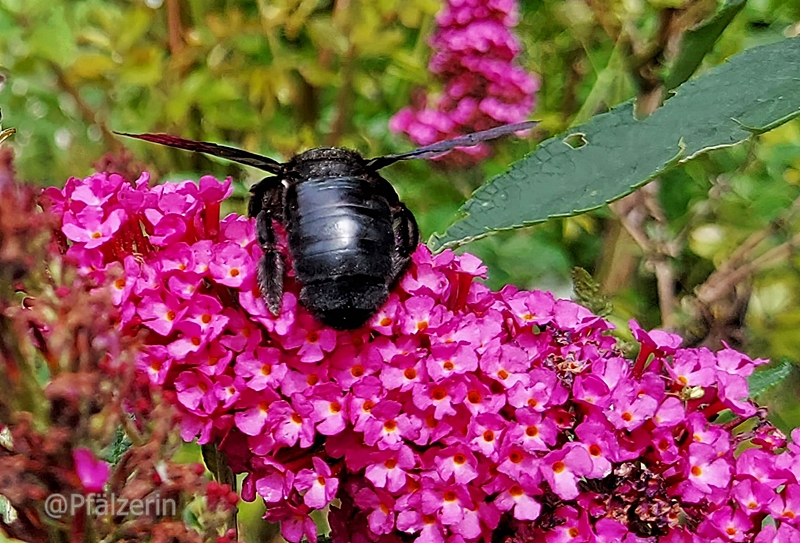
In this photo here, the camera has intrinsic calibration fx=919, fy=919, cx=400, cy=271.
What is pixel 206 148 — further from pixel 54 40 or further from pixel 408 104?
pixel 408 104

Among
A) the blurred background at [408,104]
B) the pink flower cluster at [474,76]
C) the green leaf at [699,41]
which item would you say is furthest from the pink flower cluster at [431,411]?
the pink flower cluster at [474,76]

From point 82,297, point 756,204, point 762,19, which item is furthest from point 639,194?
point 82,297

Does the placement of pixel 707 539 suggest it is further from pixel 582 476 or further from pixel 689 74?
pixel 689 74

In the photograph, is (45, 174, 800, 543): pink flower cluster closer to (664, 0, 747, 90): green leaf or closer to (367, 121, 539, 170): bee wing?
(367, 121, 539, 170): bee wing

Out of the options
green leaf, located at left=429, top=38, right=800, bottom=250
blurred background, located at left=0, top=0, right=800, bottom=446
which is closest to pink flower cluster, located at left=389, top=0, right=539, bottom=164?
blurred background, located at left=0, top=0, right=800, bottom=446

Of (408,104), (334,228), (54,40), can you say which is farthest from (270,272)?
(408,104)

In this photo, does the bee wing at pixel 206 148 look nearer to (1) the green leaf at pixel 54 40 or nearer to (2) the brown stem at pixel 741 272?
(1) the green leaf at pixel 54 40
